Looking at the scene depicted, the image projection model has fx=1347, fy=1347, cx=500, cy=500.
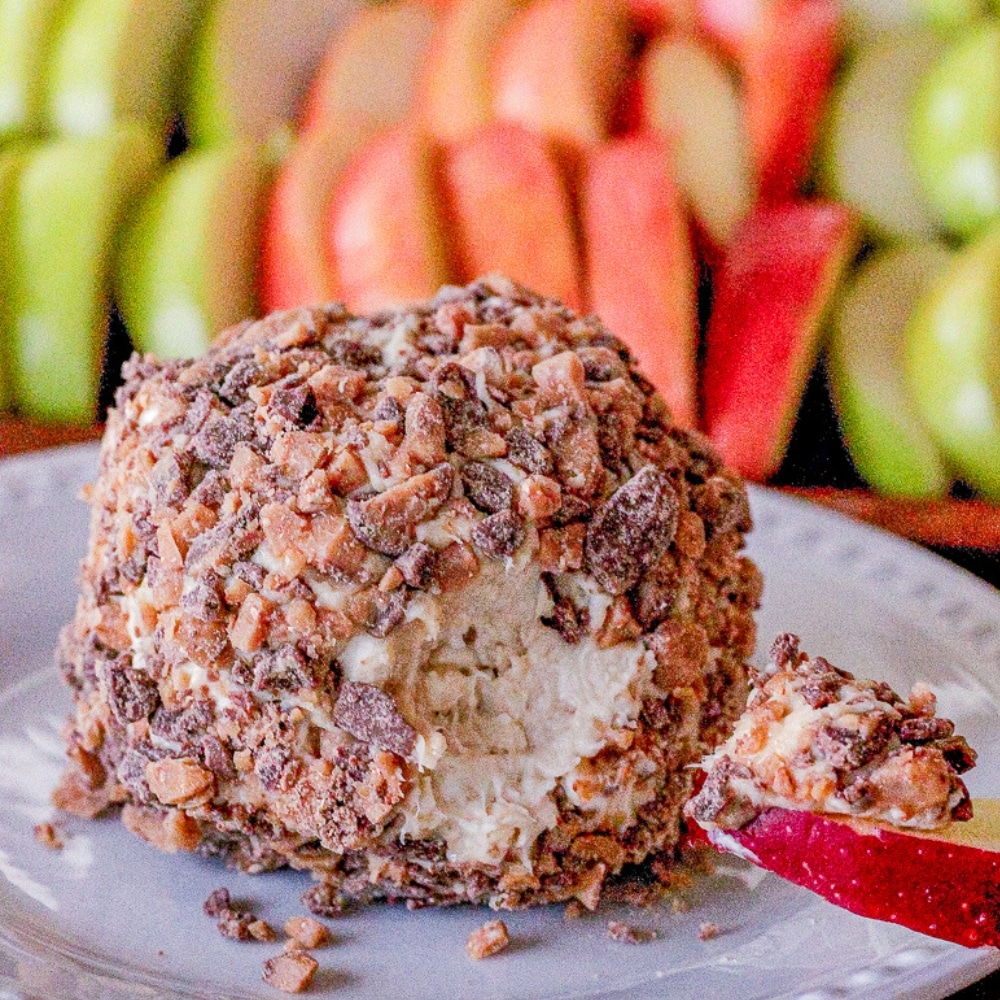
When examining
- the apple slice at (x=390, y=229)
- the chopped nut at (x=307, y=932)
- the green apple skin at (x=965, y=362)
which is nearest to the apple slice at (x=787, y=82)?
the green apple skin at (x=965, y=362)

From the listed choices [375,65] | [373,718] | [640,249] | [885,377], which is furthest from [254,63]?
[373,718]

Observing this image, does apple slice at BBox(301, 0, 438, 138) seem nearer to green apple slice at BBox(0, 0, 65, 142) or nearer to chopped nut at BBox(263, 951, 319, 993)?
green apple slice at BBox(0, 0, 65, 142)

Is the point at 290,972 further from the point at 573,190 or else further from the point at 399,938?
the point at 573,190

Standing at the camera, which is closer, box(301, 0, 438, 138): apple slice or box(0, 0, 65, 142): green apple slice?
box(0, 0, 65, 142): green apple slice

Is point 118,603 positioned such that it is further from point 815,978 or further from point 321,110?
point 321,110

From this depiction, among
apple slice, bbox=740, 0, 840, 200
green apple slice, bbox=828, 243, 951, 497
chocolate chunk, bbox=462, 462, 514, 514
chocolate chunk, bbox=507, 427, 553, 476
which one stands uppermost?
apple slice, bbox=740, 0, 840, 200

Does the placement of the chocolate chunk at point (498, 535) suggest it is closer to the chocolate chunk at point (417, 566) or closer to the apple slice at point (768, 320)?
the chocolate chunk at point (417, 566)

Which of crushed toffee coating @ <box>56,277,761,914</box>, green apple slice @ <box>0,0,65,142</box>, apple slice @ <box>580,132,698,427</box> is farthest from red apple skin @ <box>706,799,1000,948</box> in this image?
green apple slice @ <box>0,0,65,142</box>
